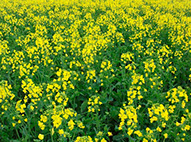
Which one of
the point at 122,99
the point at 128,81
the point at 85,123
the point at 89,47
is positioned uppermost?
the point at 89,47

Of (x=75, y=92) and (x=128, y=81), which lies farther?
(x=128, y=81)

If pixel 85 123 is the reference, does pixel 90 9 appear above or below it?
above

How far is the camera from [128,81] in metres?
4.56

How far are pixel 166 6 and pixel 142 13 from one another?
2.11 metres

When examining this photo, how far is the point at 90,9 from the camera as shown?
11531 mm

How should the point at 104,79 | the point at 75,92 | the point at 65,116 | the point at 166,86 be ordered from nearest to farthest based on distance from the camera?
the point at 65,116 < the point at 75,92 < the point at 104,79 < the point at 166,86

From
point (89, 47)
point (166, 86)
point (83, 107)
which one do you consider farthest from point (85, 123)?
point (166, 86)

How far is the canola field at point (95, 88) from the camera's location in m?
3.11

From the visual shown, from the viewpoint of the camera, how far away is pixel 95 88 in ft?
15.0

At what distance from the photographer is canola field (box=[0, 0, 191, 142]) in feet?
10.2

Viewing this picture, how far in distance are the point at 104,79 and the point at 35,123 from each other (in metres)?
1.72

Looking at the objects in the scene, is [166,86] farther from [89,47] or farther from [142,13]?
[142,13]

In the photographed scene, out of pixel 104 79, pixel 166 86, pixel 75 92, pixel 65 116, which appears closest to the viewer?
pixel 65 116

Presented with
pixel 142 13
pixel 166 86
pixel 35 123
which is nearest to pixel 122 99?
pixel 166 86
